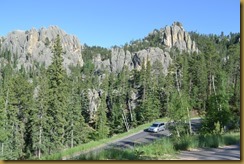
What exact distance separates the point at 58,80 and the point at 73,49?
108336 mm

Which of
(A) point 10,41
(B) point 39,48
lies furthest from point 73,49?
(A) point 10,41

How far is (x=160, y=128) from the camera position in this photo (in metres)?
35.1

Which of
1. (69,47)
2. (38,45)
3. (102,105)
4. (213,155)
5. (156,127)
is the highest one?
(38,45)

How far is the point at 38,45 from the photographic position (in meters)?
139

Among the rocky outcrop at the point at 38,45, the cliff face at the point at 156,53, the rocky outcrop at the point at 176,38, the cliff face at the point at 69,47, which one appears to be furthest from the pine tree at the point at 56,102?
the rocky outcrop at the point at 176,38

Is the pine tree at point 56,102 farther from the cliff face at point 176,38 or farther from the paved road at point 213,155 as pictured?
the cliff face at point 176,38

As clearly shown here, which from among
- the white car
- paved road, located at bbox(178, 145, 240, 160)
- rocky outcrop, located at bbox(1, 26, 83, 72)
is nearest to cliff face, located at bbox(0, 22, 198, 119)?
rocky outcrop, located at bbox(1, 26, 83, 72)

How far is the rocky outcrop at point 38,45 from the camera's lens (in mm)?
130375

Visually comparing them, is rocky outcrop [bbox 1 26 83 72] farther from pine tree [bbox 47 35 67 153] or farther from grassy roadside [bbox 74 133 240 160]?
grassy roadside [bbox 74 133 240 160]

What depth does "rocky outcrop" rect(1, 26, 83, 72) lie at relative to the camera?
13038cm

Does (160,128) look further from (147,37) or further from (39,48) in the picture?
(147,37)

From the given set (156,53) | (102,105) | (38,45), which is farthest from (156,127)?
(38,45)

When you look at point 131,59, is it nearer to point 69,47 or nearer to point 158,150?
point 69,47

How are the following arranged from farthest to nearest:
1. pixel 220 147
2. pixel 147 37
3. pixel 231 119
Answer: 1. pixel 147 37
2. pixel 231 119
3. pixel 220 147
